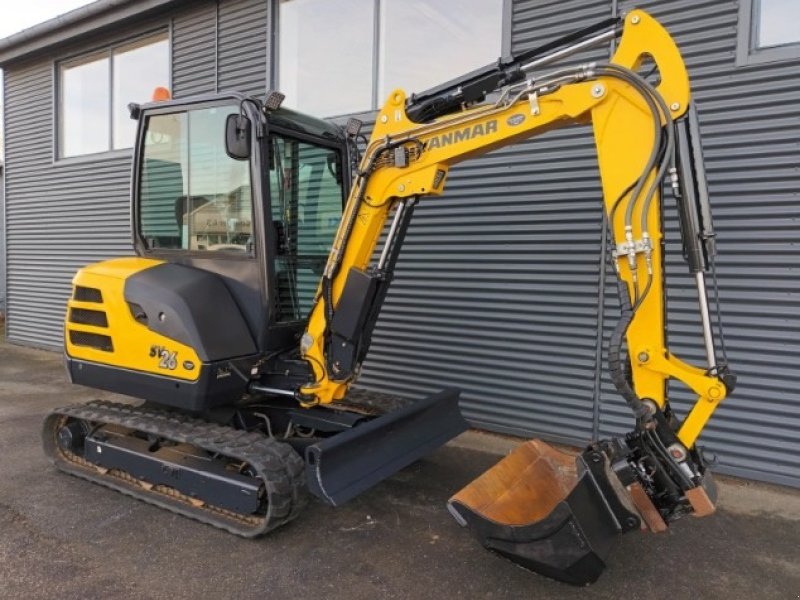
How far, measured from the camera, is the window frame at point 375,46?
5551 millimetres

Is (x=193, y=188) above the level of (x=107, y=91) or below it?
below

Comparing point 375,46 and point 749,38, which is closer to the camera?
point 749,38

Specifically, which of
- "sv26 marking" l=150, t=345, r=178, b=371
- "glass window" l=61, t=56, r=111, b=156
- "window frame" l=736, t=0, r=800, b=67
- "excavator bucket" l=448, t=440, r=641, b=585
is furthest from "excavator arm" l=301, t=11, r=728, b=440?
"glass window" l=61, t=56, r=111, b=156

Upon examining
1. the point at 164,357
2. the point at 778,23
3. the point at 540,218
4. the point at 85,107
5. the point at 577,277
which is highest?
the point at 85,107

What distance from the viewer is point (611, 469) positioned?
8.95 ft

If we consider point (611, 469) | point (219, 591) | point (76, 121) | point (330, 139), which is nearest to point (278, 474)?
point (219, 591)

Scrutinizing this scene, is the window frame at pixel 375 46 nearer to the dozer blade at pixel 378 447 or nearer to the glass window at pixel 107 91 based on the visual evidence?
the glass window at pixel 107 91

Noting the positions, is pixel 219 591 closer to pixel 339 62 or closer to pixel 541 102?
pixel 541 102

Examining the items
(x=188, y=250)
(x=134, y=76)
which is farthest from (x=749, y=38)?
(x=134, y=76)

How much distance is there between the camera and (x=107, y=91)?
360 inches

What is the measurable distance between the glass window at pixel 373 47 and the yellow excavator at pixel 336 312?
82.0 inches

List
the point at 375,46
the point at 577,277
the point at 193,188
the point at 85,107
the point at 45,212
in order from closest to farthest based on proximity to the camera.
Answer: the point at 193,188 → the point at 577,277 → the point at 375,46 → the point at 85,107 → the point at 45,212

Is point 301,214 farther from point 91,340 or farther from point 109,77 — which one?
point 109,77

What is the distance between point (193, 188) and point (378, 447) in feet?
7.08
